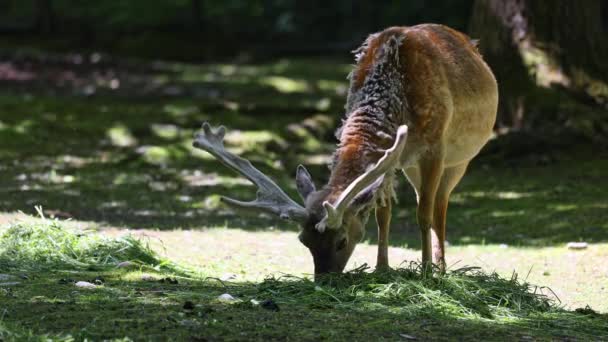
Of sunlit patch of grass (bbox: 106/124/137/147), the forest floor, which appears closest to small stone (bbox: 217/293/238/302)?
the forest floor

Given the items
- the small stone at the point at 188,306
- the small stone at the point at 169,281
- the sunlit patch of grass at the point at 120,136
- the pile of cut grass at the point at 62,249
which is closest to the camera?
the small stone at the point at 188,306

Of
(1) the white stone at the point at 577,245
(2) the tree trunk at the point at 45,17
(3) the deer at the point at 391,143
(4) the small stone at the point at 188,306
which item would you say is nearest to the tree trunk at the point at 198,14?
(2) the tree trunk at the point at 45,17

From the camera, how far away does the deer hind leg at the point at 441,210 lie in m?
8.95

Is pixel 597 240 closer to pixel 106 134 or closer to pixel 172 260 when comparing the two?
pixel 172 260

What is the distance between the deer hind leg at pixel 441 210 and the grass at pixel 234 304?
125 cm

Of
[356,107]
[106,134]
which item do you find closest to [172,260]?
[356,107]

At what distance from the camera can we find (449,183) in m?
9.66

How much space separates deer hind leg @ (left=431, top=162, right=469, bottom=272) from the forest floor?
22.6 inches

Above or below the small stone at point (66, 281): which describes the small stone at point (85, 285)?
above

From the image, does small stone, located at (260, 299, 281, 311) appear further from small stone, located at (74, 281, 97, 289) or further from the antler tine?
small stone, located at (74, 281, 97, 289)

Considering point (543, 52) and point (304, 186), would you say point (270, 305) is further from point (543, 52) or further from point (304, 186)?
point (543, 52)

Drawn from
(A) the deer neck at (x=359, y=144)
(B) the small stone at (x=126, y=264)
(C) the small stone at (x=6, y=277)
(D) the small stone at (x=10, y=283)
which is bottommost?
(B) the small stone at (x=126, y=264)

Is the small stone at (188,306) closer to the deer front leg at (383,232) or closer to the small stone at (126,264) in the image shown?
the small stone at (126,264)

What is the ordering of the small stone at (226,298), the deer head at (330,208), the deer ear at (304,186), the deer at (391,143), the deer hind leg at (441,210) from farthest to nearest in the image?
the deer hind leg at (441,210) → the deer ear at (304,186) → the deer at (391,143) → the deer head at (330,208) → the small stone at (226,298)
